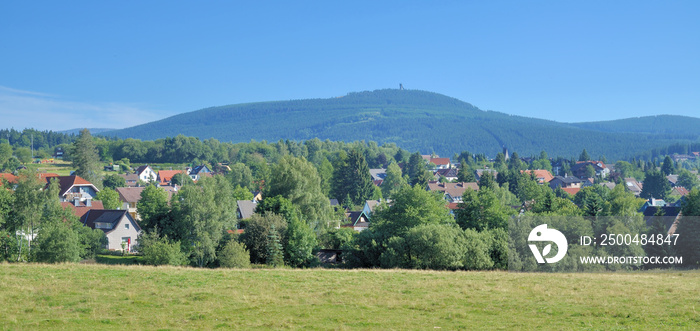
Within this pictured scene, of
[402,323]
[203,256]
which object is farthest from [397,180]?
[402,323]

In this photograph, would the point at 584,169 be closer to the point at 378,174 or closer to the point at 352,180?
the point at 378,174

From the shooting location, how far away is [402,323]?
17.0 metres

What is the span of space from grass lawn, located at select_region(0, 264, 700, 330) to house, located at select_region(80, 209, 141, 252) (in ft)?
75.0

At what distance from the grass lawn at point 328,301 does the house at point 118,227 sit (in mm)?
22873

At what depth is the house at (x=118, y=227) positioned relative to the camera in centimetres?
4947

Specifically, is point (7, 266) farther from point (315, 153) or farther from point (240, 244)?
point (315, 153)

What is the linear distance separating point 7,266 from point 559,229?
107 feet

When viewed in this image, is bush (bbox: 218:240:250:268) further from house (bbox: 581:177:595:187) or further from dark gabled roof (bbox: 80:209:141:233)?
house (bbox: 581:177:595:187)

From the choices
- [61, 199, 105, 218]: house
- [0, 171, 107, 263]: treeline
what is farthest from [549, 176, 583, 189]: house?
[0, 171, 107, 263]: treeline

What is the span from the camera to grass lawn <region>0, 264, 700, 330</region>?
16812mm

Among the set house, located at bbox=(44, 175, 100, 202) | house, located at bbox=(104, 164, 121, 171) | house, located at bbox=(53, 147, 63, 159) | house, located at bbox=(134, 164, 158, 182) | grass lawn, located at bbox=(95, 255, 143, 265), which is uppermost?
house, located at bbox=(53, 147, 63, 159)

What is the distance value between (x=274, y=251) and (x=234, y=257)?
3027 millimetres

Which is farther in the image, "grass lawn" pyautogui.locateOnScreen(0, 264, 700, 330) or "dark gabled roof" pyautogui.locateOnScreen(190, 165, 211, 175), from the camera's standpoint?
"dark gabled roof" pyautogui.locateOnScreen(190, 165, 211, 175)

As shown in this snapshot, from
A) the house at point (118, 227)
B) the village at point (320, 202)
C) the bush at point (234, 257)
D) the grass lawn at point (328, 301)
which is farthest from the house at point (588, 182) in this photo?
the grass lawn at point (328, 301)
